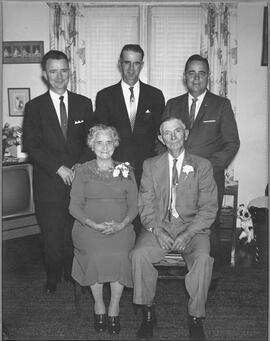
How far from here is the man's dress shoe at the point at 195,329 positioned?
3.08m

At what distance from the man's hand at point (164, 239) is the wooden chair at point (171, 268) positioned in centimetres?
12

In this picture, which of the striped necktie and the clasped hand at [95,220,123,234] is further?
the striped necktie

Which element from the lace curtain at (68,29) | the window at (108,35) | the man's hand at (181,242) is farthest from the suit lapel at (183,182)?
the lace curtain at (68,29)

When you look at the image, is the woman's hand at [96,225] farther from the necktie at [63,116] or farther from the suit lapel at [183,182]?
the necktie at [63,116]

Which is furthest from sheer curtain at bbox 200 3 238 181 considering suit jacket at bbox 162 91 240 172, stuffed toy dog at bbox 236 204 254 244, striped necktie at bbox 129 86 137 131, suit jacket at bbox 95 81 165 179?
striped necktie at bbox 129 86 137 131

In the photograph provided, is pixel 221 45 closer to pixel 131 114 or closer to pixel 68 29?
pixel 68 29

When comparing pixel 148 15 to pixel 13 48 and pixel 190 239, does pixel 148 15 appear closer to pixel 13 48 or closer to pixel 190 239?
pixel 13 48

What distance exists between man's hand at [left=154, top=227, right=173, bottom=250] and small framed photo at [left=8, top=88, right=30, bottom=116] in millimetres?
3252

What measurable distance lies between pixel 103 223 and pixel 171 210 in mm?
529

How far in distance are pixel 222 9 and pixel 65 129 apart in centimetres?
299

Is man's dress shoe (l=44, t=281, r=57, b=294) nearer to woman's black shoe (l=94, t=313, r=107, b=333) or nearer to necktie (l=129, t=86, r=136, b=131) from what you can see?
woman's black shoe (l=94, t=313, r=107, b=333)

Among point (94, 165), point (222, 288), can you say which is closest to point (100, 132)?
point (94, 165)

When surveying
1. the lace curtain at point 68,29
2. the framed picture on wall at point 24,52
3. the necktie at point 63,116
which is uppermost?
the lace curtain at point 68,29

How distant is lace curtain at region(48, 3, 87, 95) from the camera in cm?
584
